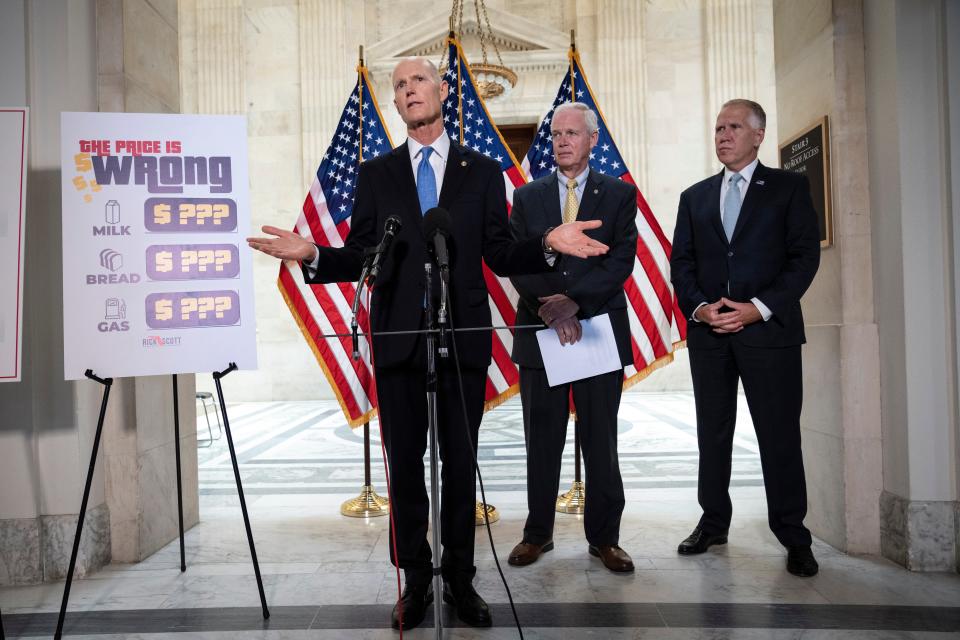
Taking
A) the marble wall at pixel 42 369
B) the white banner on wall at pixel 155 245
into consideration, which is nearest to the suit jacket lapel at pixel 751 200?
the white banner on wall at pixel 155 245

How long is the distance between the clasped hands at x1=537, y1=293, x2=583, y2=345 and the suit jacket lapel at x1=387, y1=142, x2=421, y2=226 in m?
0.87

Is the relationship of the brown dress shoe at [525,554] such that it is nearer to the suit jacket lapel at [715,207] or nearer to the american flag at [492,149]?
the american flag at [492,149]

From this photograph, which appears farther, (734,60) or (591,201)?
(734,60)

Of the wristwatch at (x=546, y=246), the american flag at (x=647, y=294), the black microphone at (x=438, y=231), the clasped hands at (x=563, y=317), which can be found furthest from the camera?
the american flag at (x=647, y=294)

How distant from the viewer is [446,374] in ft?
8.93

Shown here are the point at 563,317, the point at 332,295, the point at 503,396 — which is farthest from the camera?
the point at 332,295

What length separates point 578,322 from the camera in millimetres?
3312

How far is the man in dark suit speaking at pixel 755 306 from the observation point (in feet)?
10.9

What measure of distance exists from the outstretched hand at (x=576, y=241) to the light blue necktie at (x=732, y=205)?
4.61 ft

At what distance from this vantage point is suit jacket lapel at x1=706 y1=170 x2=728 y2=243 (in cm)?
348

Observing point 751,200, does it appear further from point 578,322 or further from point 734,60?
point 734,60

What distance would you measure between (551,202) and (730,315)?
102cm

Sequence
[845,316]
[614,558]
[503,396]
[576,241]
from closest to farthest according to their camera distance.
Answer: [576,241]
[614,558]
[845,316]
[503,396]

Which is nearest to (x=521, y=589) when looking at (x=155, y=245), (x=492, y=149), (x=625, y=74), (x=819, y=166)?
(x=155, y=245)
